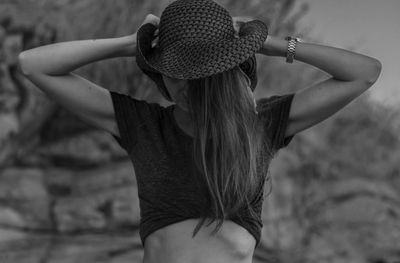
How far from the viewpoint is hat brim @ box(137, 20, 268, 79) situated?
5.85 ft

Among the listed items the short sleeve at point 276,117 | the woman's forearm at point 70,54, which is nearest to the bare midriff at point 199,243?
the short sleeve at point 276,117

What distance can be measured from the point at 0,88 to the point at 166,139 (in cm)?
366

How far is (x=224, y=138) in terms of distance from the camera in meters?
1.86

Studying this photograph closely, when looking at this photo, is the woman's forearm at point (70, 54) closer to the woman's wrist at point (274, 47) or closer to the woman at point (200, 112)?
the woman at point (200, 112)

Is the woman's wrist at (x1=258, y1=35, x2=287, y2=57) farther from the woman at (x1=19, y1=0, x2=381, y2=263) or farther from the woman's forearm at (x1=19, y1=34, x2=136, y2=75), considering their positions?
the woman's forearm at (x1=19, y1=34, x2=136, y2=75)

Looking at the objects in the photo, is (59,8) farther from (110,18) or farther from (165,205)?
(165,205)

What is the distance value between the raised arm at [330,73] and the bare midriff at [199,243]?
34 cm

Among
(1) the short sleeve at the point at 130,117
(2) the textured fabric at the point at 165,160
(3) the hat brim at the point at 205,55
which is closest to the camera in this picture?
(3) the hat brim at the point at 205,55

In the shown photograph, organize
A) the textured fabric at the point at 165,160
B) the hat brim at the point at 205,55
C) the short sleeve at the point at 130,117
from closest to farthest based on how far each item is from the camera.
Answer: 1. the hat brim at the point at 205,55
2. the textured fabric at the point at 165,160
3. the short sleeve at the point at 130,117

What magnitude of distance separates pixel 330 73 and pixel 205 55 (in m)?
0.38

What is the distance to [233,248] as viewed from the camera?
6.38 feet

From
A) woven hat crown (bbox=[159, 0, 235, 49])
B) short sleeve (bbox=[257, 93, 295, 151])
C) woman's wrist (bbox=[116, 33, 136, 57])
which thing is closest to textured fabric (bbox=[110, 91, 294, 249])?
short sleeve (bbox=[257, 93, 295, 151])

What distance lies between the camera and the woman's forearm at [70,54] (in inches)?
80.5

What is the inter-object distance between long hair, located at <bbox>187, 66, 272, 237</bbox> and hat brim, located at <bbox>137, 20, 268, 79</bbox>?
0.06 metres
